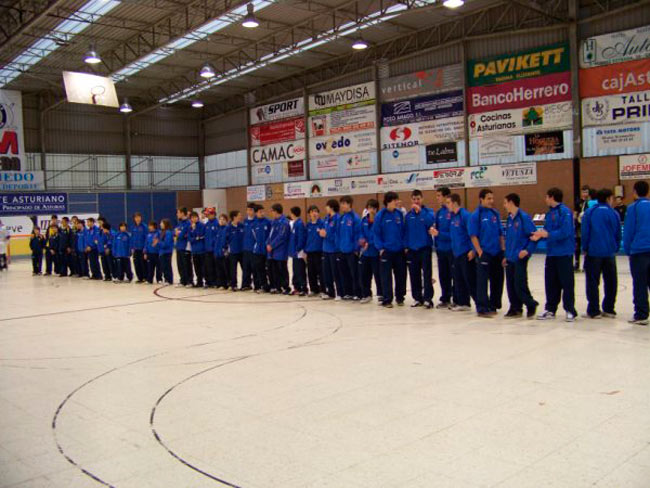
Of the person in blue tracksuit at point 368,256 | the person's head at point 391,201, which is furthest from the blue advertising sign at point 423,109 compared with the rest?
the person's head at point 391,201

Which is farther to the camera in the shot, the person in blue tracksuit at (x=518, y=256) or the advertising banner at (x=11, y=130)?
the advertising banner at (x=11, y=130)

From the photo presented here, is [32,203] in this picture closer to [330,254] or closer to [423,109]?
[423,109]

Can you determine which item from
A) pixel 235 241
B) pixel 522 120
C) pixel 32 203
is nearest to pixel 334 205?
pixel 235 241

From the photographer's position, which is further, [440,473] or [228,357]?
[228,357]

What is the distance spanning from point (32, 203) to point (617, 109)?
27476mm

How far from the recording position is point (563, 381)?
551 cm

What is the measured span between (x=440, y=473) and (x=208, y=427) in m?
1.84

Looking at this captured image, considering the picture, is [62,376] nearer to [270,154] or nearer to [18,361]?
[18,361]

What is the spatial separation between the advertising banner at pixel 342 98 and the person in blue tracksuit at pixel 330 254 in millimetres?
17312

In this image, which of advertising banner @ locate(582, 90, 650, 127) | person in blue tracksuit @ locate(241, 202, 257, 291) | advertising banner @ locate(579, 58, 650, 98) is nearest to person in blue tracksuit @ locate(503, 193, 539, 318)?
person in blue tracksuit @ locate(241, 202, 257, 291)

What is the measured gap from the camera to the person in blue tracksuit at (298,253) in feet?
40.5

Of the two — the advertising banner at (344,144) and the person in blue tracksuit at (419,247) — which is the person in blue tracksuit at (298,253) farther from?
the advertising banner at (344,144)

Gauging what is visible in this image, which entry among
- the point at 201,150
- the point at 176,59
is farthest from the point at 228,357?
the point at 201,150

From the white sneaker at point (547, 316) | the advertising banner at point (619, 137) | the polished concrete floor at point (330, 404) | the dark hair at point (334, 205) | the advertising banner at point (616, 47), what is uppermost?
the advertising banner at point (616, 47)
